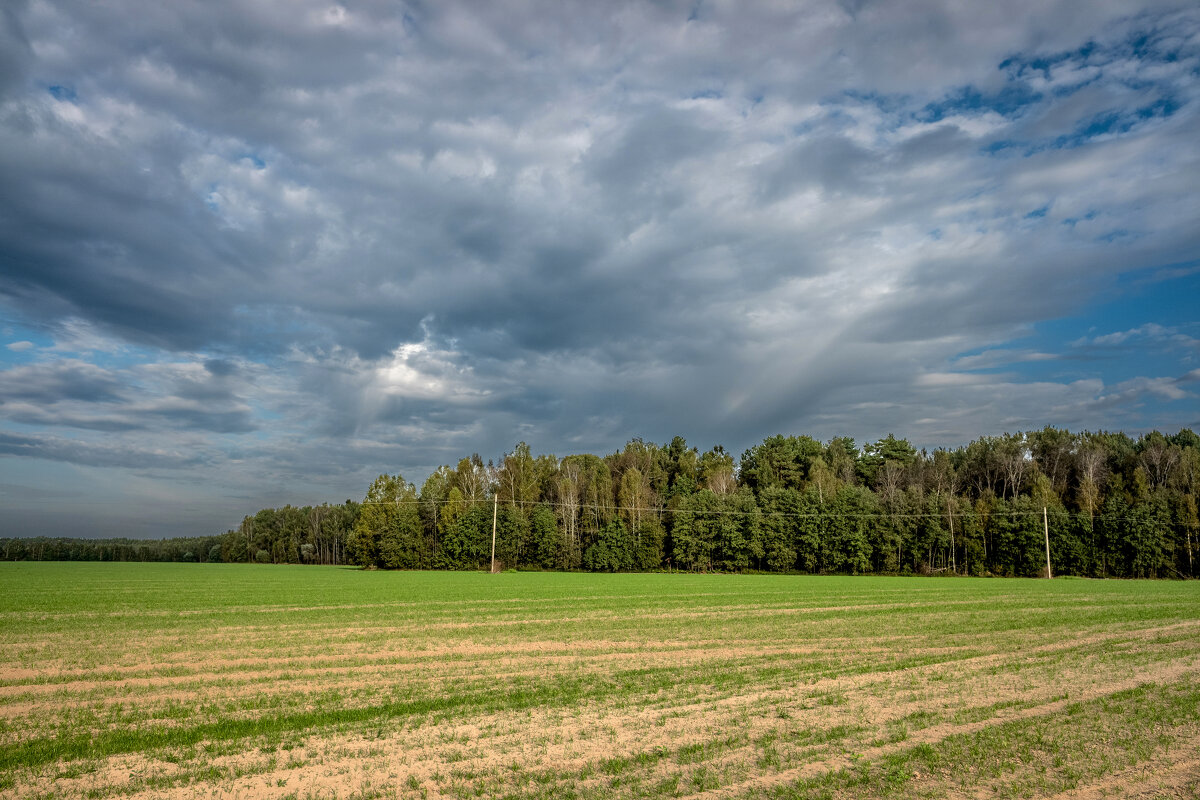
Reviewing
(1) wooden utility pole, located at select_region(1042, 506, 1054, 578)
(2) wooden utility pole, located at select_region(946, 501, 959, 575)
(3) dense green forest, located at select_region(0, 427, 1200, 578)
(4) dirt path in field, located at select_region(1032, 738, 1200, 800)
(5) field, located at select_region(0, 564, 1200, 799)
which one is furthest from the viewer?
(2) wooden utility pole, located at select_region(946, 501, 959, 575)

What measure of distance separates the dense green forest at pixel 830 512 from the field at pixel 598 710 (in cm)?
6206

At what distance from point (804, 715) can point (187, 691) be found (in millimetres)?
11383

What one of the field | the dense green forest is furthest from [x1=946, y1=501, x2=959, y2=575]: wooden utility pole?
the field

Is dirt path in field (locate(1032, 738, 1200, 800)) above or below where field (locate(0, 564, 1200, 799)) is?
above

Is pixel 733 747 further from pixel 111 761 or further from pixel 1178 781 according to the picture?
pixel 111 761

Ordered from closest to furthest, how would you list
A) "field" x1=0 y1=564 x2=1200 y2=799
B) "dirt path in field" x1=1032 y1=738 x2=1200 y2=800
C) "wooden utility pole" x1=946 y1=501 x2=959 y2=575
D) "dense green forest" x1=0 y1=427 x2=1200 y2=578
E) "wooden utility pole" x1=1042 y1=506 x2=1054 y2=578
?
"dirt path in field" x1=1032 y1=738 x2=1200 y2=800 < "field" x1=0 y1=564 x2=1200 y2=799 < "wooden utility pole" x1=1042 y1=506 x2=1054 y2=578 < "dense green forest" x1=0 y1=427 x2=1200 y2=578 < "wooden utility pole" x1=946 y1=501 x2=959 y2=575

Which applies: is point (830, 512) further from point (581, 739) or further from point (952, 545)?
point (581, 739)

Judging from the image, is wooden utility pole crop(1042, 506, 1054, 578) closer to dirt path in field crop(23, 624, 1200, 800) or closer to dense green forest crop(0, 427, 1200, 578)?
dense green forest crop(0, 427, 1200, 578)

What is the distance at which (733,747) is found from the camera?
902 centimetres

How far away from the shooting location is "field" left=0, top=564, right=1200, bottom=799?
25.7 feet

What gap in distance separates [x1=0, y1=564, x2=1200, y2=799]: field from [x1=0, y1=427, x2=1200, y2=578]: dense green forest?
6206 centimetres

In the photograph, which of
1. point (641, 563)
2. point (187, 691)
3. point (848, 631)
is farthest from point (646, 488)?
point (187, 691)

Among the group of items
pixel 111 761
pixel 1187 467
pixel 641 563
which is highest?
pixel 1187 467

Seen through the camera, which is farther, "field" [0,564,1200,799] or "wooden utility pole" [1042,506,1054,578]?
"wooden utility pole" [1042,506,1054,578]
